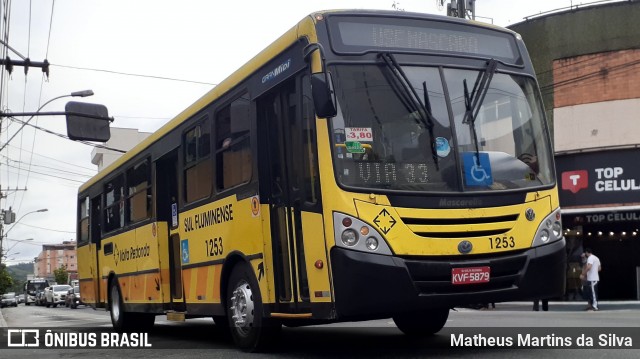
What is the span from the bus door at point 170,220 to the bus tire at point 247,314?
2.14 m

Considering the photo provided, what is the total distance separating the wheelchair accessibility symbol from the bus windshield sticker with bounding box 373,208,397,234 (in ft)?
2.91

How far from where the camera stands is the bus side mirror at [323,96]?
7.24m

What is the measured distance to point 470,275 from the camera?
7.38m

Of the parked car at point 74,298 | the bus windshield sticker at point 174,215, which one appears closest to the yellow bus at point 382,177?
the bus windshield sticker at point 174,215

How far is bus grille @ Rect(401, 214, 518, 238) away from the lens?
7305 millimetres

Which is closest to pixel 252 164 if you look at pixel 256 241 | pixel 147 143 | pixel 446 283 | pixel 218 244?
pixel 256 241

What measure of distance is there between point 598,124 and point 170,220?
16.9 m

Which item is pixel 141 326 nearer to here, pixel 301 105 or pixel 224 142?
pixel 224 142

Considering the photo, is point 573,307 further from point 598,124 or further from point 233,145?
point 233,145

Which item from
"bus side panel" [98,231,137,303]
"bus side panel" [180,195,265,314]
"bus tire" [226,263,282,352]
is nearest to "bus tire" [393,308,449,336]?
"bus tire" [226,263,282,352]

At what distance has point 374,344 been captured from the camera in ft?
31.8

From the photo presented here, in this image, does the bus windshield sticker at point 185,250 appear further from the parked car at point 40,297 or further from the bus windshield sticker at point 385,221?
the parked car at point 40,297

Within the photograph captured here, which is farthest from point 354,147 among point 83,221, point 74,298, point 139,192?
point 74,298

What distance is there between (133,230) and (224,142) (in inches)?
188
